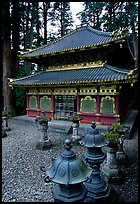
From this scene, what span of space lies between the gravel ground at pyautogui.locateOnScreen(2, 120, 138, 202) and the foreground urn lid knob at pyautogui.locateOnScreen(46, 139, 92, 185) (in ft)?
6.49

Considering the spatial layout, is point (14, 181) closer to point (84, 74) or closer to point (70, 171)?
point (70, 171)

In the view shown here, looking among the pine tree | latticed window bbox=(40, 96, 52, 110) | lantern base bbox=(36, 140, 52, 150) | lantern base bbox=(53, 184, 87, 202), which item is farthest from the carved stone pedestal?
the pine tree

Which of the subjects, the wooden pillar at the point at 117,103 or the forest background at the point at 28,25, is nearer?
the wooden pillar at the point at 117,103

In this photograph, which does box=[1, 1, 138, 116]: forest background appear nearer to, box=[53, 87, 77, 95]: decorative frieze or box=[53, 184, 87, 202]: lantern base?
box=[53, 87, 77, 95]: decorative frieze

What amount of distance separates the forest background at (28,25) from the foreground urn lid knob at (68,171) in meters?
8.74

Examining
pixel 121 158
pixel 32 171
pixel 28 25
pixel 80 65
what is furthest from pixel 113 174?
pixel 28 25

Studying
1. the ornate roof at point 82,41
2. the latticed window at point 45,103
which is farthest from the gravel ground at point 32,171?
the ornate roof at point 82,41

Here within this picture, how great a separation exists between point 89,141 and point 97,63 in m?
8.36

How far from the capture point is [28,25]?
1878cm

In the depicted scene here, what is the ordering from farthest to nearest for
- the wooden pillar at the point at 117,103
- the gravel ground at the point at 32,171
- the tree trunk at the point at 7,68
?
the tree trunk at the point at 7,68, the wooden pillar at the point at 117,103, the gravel ground at the point at 32,171

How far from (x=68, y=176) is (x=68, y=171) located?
6cm

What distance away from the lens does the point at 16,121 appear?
13.2 m

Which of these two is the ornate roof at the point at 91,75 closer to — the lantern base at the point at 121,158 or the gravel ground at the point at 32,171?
the gravel ground at the point at 32,171

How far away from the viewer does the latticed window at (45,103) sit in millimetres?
12217
